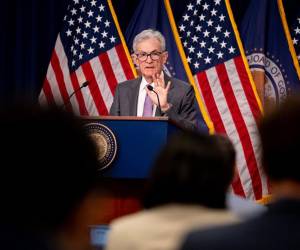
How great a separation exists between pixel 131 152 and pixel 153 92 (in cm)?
109

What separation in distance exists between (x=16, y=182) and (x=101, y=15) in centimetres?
571

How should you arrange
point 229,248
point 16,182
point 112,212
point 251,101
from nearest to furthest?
point 16,182 < point 229,248 < point 112,212 < point 251,101

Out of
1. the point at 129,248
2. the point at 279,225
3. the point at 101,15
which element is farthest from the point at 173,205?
the point at 101,15

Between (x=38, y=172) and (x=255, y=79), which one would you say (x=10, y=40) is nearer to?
(x=255, y=79)

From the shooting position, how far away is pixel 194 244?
104 cm

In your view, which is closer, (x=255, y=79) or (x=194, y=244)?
(x=194, y=244)

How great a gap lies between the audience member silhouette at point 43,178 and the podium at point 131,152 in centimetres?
256

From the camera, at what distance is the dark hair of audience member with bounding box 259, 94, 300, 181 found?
1092mm

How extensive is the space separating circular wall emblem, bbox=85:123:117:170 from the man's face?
149cm

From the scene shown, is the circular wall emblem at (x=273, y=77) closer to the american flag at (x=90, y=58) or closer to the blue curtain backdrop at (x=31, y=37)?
the american flag at (x=90, y=58)


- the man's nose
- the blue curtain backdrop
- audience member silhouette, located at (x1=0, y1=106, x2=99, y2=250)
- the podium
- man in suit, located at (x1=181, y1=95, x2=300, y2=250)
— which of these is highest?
the blue curtain backdrop

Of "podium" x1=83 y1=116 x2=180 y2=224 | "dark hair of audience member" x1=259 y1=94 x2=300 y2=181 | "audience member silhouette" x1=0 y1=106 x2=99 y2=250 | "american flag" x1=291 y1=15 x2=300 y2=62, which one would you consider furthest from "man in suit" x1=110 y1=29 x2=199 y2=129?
"audience member silhouette" x1=0 y1=106 x2=99 y2=250

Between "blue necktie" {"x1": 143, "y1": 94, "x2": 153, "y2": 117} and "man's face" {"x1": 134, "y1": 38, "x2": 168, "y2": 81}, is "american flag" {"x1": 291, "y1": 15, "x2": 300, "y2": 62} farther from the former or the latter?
"blue necktie" {"x1": 143, "y1": 94, "x2": 153, "y2": 117}

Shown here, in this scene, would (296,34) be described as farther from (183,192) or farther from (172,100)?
(183,192)
